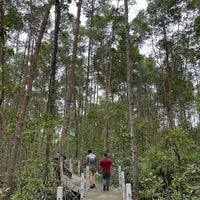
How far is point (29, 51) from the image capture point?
12.7 meters

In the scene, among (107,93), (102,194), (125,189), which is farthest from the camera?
(107,93)

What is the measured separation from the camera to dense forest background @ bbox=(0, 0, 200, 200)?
15.9 feet

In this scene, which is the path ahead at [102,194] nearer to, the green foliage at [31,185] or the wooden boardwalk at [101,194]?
the wooden boardwalk at [101,194]

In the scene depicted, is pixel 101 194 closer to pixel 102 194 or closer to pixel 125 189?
pixel 102 194

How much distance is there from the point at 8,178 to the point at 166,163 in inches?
269

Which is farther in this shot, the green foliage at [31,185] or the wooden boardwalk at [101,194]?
the wooden boardwalk at [101,194]

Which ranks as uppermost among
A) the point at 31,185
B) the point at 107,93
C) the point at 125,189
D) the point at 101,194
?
the point at 107,93

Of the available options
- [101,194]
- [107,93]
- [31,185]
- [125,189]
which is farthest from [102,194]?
[107,93]

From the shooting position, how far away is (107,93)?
12.4 meters

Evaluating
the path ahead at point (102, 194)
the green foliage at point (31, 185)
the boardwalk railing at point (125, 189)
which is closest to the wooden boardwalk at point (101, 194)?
the path ahead at point (102, 194)

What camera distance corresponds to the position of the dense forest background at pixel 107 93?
191 inches

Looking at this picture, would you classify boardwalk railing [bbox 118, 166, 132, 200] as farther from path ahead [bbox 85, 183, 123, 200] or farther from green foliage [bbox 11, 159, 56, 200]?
green foliage [bbox 11, 159, 56, 200]

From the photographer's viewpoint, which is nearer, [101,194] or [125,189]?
[125,189]

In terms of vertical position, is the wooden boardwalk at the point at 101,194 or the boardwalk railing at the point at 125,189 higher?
the boardwalk railing at the point at 125,189
